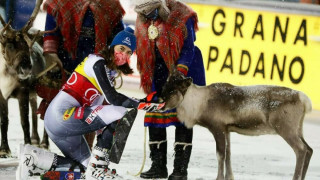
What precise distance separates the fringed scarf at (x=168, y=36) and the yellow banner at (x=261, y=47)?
2789 millimetres

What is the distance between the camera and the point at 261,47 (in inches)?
317

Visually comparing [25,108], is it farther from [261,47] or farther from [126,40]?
[261,47]

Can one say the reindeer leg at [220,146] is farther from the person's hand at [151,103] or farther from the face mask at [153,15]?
the face mask at [153,15]

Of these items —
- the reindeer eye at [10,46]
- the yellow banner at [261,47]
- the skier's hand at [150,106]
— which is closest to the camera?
the skier's hand at [150,106]

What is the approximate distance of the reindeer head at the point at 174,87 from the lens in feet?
16.6

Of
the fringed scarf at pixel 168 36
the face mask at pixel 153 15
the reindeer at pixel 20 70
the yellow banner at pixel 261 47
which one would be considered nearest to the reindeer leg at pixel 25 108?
the reindeer at pixel 20 70

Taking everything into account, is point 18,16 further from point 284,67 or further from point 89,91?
point 89,91

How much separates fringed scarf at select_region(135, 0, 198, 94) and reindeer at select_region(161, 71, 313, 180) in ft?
0.57

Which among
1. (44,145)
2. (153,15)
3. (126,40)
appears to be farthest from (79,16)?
(44,145)

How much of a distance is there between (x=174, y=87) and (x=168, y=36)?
33 centimetres

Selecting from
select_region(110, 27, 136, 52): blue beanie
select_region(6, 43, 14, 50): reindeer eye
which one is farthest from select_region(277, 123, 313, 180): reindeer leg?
select_region(6, 43, 14, 50): reindeer eye

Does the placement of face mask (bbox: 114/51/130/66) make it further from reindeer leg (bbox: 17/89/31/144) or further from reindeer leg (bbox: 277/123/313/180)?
reindeer leg (bbox: 17/89/31/144)

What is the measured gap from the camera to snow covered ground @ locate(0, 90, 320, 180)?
5.60 metres

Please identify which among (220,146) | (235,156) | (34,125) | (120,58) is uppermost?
(120,58)
